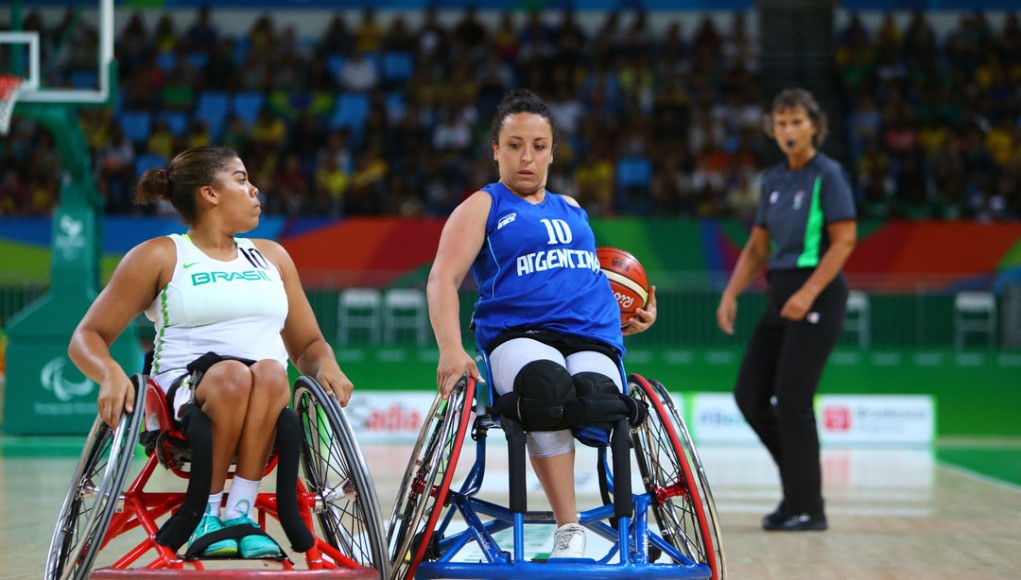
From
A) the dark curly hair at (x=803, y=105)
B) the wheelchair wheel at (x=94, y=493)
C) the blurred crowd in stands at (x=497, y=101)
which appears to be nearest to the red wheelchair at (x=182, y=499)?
the wheelchair wheel at (x=94, y=493)

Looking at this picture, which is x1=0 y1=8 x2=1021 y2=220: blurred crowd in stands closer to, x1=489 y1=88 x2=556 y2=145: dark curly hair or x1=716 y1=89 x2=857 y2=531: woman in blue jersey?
x1=716 y1=89 x2=857 y2=531: woman in blue jersey

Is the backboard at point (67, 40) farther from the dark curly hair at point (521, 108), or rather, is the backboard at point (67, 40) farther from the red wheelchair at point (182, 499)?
the red wheelchair at point (182, 499)

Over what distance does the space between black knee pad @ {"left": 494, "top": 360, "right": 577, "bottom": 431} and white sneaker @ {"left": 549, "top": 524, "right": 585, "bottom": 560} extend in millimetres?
266

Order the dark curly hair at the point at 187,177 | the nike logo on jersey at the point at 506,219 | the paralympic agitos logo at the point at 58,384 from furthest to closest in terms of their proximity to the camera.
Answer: the paralympic agitos logo at the point at 58,384 → the nike logo on jersey at the point at 506,219 → the dark curly hair at the point at 187,177

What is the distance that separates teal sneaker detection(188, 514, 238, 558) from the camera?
118 inches

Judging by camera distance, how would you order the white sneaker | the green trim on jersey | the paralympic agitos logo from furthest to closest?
the paralympic agitos logo
the green trim on jersey
the white sneaker

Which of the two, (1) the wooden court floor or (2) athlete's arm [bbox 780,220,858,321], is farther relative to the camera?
(2) athlete's arm [bbox 780,220,858,321]

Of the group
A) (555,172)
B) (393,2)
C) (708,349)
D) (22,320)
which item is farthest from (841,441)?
(393,2)

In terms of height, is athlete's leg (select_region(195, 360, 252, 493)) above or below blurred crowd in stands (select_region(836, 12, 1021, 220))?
below

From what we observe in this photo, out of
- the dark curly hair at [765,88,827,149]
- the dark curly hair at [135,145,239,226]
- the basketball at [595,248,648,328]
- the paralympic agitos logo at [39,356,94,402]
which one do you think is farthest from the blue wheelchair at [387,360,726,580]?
the paralympic agitos logo at [39,356,94,402]

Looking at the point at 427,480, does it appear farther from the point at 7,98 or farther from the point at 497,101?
the point at 497,101

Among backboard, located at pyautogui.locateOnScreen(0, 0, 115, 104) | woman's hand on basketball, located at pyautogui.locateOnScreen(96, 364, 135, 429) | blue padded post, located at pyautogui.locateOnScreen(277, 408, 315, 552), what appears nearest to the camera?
woman's hand on basketball, located at pyautogui.locateOnScreen(96, 364, 135, 429)

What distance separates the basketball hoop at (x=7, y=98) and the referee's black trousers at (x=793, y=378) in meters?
5.14

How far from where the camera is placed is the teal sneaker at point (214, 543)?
300 centimetres
